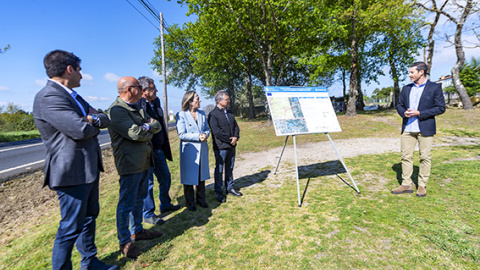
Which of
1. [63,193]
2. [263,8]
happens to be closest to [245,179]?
[63,193]

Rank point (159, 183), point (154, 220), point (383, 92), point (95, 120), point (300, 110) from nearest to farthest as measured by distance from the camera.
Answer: point (95, 120) → point (154, 220) → point (159, 183) → point (300, 110) → point (383, 92)

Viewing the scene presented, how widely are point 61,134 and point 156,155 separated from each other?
1705 mm

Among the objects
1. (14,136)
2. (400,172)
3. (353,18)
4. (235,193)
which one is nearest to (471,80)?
(353,18)

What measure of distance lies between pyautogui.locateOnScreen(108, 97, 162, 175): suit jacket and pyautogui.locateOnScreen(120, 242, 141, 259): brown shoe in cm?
90

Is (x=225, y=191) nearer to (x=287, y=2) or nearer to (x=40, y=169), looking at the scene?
(x=40, y=169)

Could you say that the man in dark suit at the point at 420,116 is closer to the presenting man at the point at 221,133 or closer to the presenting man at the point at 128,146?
the presenting man at the point at 221,133

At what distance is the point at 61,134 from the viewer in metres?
1.92

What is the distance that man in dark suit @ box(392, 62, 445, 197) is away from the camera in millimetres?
3607

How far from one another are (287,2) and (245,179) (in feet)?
43.1

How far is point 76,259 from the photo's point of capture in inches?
102

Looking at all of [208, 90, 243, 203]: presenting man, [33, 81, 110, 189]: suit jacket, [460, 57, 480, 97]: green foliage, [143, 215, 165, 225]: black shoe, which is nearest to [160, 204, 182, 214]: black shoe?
[143, 215, 165, 225]: black shoe

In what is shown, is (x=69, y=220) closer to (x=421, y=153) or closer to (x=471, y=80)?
(x=421, y=153)

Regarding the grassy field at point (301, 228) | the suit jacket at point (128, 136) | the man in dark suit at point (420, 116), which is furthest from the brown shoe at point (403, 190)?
the suit jacket at point (128, 136)

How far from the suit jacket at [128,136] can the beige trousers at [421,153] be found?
4.35m
